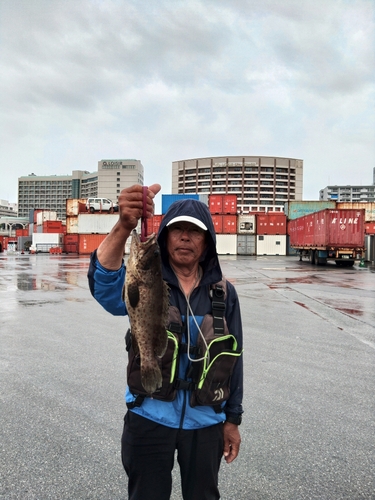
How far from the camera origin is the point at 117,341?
6344 millimetres

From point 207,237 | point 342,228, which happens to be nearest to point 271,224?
point 342,228

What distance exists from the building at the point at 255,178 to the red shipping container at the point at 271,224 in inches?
3725

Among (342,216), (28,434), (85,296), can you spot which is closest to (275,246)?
(342,216)

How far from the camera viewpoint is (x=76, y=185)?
591ft

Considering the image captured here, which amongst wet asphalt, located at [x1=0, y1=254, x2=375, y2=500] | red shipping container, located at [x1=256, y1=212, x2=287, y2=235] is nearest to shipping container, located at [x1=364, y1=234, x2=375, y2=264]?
red shipping container, located at [x1=256, y1=212, x2=287, y2=235]

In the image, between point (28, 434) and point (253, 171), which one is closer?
point (28, 434)

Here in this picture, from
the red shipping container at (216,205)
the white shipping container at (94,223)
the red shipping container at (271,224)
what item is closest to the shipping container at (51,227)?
the white shipping container at (94,223)

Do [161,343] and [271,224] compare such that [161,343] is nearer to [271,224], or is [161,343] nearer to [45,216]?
[271,224]

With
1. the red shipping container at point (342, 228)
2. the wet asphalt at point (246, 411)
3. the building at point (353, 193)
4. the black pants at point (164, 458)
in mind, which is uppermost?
the building at point (353, 193)

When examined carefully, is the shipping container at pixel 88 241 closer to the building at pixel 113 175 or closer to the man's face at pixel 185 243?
the man's face at pixel 185 243

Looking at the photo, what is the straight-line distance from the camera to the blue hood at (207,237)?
2047 mm

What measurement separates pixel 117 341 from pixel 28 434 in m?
3.10

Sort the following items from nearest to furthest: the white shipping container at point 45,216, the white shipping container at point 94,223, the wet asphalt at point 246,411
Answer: the wet asphalt at point 246,411
the white shipping container at point 94,223
the white shipping container at point 45,216

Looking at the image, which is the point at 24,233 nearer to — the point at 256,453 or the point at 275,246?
the point at 275,246
